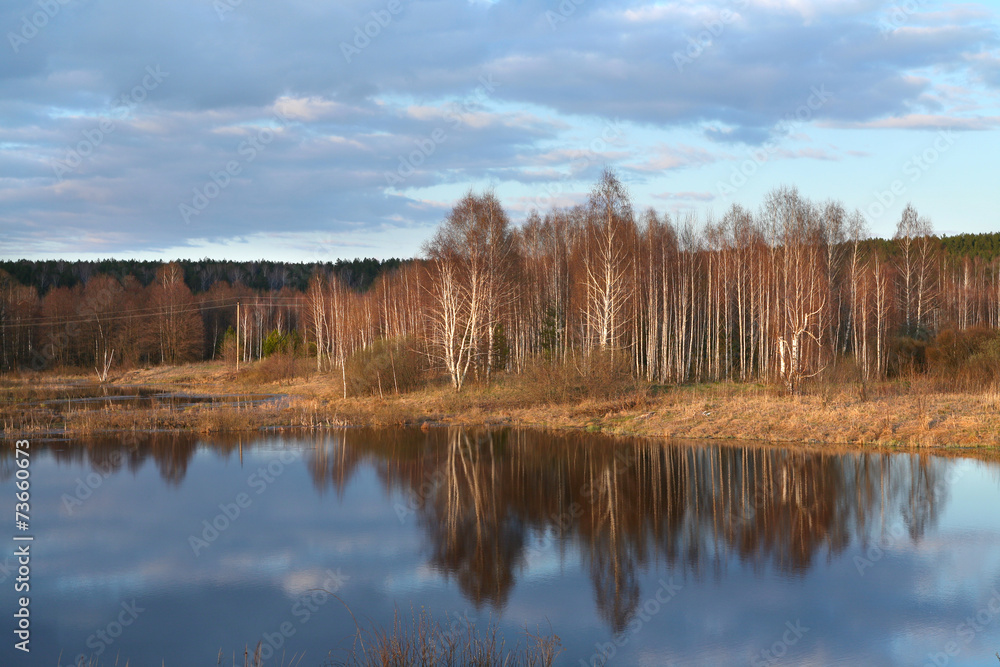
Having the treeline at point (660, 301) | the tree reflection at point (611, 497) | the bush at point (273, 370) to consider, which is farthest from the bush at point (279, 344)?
the tree reflection at point (611, 497)

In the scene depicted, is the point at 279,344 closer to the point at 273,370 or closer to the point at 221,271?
the point at 273,370

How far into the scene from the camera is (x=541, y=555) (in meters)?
11.7

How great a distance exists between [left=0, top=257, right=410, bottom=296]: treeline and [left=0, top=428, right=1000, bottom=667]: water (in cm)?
8410

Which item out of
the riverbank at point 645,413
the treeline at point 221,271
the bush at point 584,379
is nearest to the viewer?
the riverbank at point 645,413

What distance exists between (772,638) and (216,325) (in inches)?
3151

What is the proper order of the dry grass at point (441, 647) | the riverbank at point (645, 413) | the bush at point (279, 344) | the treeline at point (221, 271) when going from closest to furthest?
the dry grass at point (441, 647) → the riverbank at point (645, 413) → the bush at point (279, 344) → the treeline at point (221, 271)

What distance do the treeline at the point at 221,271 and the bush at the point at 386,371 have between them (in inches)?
2584

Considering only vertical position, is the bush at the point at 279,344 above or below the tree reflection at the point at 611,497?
above

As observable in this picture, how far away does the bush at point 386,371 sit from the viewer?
112ft

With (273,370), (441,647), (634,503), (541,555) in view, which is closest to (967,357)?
(634,503)

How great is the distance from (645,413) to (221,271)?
347ft

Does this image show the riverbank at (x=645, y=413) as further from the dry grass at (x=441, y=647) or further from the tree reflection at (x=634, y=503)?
the dry grass at (x=441, y=647)

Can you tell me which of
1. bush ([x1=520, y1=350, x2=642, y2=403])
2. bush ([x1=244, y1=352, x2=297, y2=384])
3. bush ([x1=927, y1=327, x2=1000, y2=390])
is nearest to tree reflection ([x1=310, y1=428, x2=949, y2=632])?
bush ([x1=520, y1=350, x2=642, y2=403])

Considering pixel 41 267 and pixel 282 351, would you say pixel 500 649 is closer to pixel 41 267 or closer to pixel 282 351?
pixel 282 351
